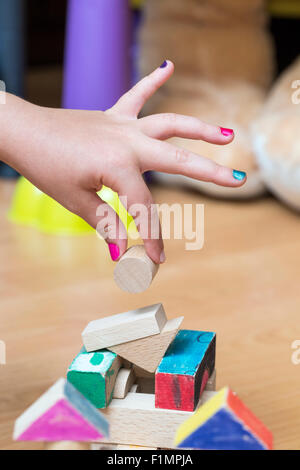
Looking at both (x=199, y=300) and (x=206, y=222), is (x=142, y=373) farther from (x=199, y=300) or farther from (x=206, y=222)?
(x=206, y=222)

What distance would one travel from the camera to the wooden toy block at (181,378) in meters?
0.55

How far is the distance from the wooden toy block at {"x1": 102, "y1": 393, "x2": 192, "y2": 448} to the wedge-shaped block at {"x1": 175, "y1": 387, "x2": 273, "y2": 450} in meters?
0.07

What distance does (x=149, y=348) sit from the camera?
576mm

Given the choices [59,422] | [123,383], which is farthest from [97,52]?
[59,422]

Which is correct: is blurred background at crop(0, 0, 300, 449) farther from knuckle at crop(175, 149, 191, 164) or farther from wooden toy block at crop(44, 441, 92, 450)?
knuckle at crop(175, 149, 191, 164)

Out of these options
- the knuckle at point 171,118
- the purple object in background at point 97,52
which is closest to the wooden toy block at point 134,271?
the knuckle at point 171,118

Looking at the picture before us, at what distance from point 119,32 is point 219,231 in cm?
41

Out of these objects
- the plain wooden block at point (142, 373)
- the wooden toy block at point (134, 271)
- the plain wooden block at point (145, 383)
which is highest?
the wooden toy block at point (134, 271)

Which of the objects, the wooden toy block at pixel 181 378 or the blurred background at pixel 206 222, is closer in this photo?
the wooden toy block at pixel 181 378

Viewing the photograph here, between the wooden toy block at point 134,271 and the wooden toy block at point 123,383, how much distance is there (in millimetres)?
77

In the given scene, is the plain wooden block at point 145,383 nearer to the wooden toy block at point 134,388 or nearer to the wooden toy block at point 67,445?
the wooden toy block at point 134,388

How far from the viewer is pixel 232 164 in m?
1.33

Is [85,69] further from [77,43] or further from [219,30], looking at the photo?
[219,30]
